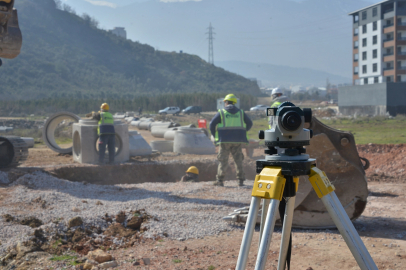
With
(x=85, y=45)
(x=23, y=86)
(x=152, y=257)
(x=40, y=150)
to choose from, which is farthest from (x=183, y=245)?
(x=85, y=45)

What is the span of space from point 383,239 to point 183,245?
2396mm

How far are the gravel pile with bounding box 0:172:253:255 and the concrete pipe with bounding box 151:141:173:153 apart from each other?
23.2 ft

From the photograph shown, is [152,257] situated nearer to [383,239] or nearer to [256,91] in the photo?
[383,239]

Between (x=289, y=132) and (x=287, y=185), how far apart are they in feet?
1.15

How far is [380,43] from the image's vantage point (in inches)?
2073

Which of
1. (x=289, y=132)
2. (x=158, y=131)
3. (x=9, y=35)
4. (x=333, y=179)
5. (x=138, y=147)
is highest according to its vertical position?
(x=9, y=35)

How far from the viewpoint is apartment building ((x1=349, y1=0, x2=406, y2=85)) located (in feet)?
163

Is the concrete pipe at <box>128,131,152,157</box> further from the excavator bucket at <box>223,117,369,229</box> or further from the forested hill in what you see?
the forested hill

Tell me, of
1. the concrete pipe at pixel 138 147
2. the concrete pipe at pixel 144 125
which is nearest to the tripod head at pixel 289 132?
the concrete pipe at pixel 138 147

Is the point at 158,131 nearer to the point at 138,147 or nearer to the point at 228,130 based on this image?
the point at 138,147

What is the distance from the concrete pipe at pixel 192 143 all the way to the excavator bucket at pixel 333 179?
409 inches

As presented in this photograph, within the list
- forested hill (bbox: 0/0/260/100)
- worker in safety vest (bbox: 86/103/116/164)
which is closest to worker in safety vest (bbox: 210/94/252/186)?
worker in safety vest (bbox: 86/103/116/164)

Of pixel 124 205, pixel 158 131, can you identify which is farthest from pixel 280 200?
pixel 158 131

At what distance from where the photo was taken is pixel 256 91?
109562 mm
